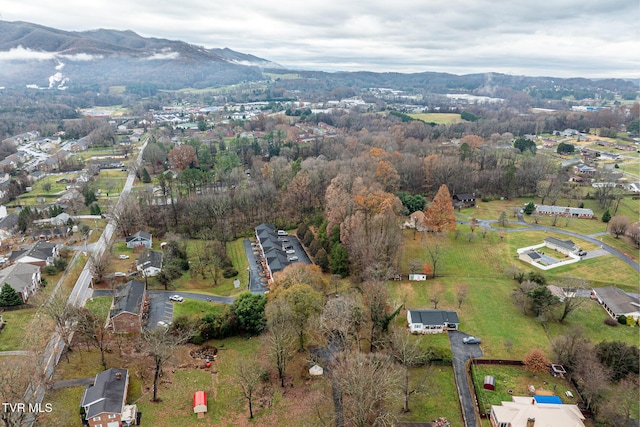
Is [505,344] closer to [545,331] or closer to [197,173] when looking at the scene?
[545,331]

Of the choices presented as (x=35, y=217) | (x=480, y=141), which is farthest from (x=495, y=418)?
(x=480, y=141)

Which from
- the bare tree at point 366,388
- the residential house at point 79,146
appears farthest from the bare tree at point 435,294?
the residential house at point 79,146

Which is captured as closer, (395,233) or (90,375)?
(90,375)

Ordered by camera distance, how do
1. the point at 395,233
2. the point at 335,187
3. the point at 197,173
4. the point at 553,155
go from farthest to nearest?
the point at 553,155
the point at 197,173
the point at 335,187
the point at 395,233

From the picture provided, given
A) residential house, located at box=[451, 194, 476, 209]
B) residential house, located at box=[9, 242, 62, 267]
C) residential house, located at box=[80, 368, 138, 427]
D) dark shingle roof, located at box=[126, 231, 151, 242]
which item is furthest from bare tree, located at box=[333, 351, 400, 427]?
residential house, located at box=[451, 194, 476, 209]

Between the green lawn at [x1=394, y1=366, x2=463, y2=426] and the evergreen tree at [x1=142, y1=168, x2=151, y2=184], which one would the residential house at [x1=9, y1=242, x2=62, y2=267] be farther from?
the green lawn at [x1=394, y1=366, x2=463, y2=426]
